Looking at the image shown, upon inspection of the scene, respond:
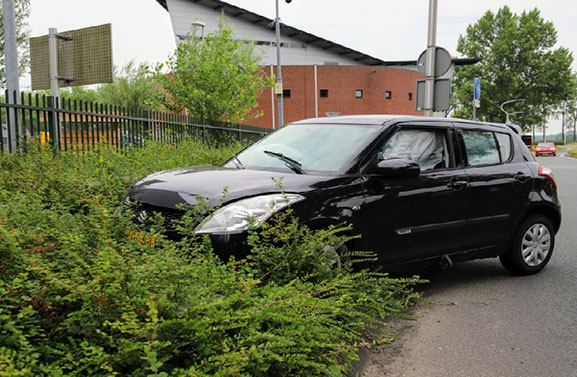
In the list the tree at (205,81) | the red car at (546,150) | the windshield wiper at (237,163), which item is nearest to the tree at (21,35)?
the tree at (205,81)

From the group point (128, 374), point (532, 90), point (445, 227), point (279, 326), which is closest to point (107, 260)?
point (128, 374)

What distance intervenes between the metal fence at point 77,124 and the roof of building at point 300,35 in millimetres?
45035

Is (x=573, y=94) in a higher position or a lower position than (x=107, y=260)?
higher

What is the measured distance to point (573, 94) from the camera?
7606cm

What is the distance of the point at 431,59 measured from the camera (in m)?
12.6

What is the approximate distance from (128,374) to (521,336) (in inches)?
127

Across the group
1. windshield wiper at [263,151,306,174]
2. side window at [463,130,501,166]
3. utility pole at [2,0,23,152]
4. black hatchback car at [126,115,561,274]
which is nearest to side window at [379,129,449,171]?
black hatchback car at [126,115,561,274]

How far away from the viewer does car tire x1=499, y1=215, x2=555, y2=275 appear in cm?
598

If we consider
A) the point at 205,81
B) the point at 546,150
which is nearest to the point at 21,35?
the point at 205,81

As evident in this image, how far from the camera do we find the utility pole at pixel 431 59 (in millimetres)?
12656

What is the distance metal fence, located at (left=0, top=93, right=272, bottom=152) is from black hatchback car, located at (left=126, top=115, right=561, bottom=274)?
15.1 ft

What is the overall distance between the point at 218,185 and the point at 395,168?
148 cm

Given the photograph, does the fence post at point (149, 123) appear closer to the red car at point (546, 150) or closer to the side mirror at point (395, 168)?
the side mirror at point (395, 168)

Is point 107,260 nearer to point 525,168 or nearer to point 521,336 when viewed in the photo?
point 521,336
